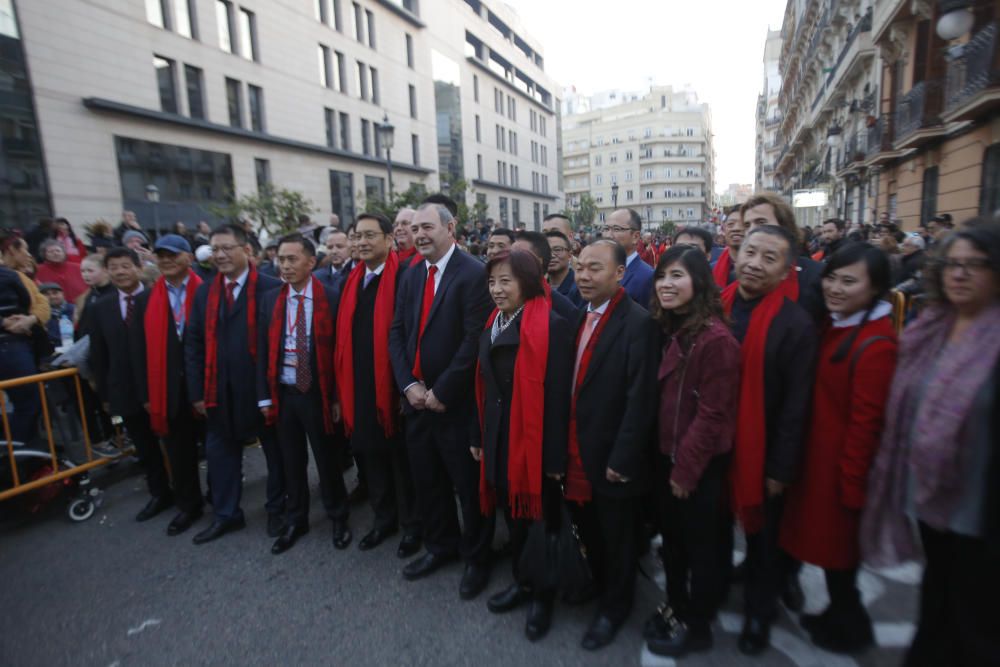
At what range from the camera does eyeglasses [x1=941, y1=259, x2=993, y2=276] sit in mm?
1924

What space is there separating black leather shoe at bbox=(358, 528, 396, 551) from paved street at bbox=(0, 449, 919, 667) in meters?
0.06

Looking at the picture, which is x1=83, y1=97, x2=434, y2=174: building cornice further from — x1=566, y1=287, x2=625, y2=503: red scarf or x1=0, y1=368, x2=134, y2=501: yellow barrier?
x1=566, y1=287, x2=625, y2=503: red scarf

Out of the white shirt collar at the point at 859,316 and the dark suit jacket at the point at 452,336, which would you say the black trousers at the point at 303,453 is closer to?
the dark suit jacket at the point at 452,336

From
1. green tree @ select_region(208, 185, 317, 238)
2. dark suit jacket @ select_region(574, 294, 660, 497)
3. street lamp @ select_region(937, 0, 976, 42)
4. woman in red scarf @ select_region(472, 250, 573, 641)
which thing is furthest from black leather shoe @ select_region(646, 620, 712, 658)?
green tree @ select_region(208, 185, 317, 238)

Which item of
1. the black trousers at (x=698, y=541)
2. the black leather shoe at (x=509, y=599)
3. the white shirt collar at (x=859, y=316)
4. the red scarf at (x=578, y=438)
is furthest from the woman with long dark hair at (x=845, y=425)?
the black leather shoe at (x=509, y=599)

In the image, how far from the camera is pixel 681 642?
2633 mm

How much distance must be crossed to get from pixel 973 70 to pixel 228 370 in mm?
14084

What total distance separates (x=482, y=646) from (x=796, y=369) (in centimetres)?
205

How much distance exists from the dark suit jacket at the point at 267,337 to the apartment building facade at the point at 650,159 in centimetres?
8060

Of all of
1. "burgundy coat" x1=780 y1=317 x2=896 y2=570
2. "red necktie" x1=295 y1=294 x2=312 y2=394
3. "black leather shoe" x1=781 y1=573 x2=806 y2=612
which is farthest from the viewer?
"red necktie" x1=295 y1=294 x2=312 y2=394

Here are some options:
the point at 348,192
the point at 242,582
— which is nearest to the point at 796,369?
the point at 242,582

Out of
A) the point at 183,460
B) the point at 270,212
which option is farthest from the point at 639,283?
Answer: the point at 270,212

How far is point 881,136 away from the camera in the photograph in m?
15.8

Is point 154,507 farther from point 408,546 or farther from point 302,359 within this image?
point 408,546
